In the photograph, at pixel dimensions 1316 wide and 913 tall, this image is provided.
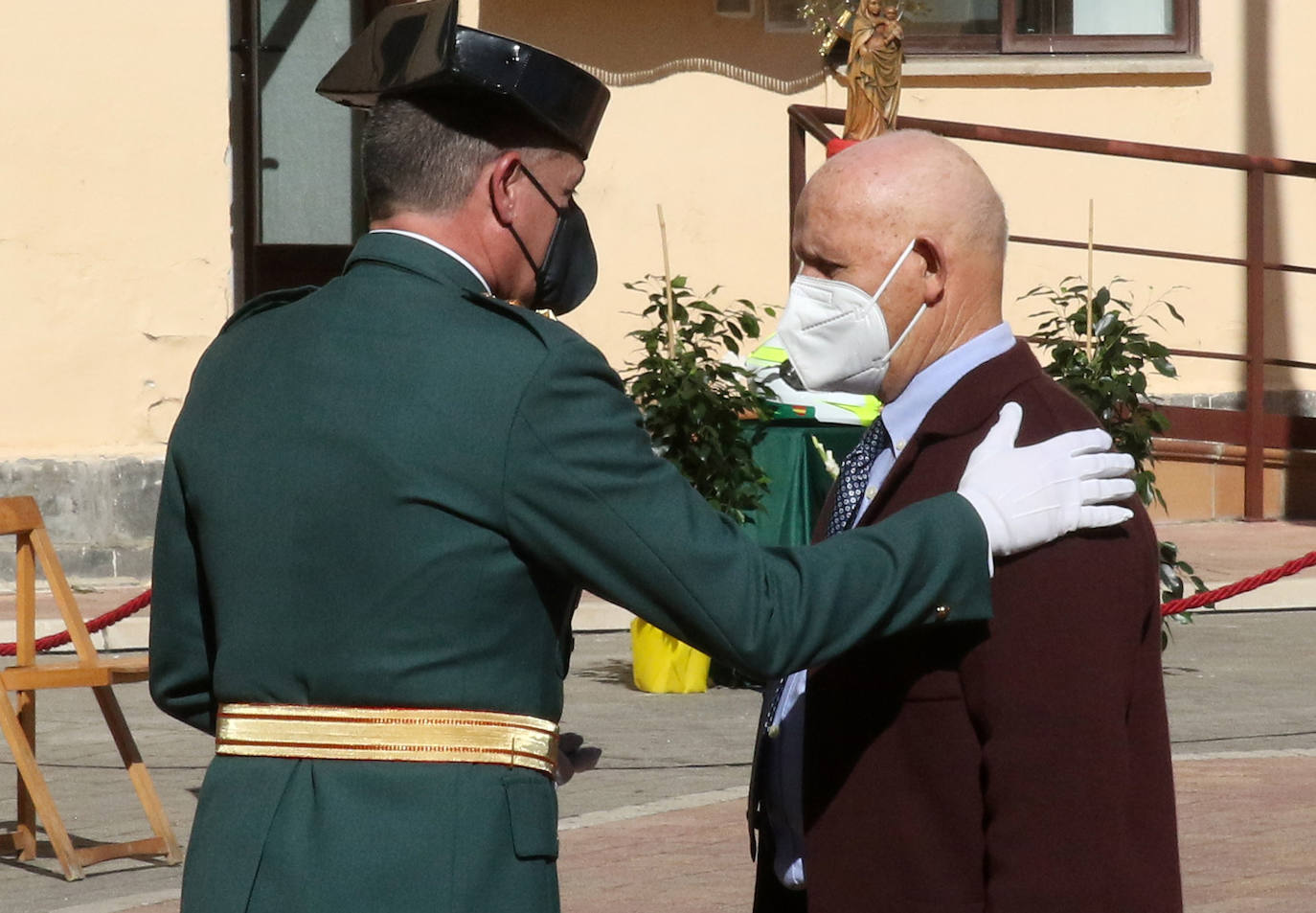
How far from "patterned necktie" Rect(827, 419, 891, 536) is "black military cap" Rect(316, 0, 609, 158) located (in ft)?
1.97

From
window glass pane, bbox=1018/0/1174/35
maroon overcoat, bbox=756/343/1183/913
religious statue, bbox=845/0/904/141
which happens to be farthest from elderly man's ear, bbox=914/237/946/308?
window glass pane, bbox=1018/0/1174/35

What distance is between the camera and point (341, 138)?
12.9 metres

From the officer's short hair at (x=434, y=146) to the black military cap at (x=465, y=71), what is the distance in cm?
2

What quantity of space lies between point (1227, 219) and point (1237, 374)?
0.92 m

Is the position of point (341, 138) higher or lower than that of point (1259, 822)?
higher

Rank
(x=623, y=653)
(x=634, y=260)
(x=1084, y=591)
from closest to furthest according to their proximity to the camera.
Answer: (x=1084, y=591) < (x=623, y=653) < (x=634, y=260)

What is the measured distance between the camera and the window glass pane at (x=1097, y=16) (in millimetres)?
12992

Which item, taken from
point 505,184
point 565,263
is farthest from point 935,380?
point 505,184

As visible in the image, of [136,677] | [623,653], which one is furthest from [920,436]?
[623,653]

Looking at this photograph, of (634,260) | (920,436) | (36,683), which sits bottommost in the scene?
(36,683)

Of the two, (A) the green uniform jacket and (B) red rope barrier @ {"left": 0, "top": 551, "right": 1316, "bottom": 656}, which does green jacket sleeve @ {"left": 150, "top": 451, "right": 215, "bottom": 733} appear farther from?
(B) red rope barrier @ {"left": 0, "top": 551, "right": 1316, "bottom": 656}

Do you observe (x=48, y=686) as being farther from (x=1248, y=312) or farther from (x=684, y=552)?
(x=1248, y=312)

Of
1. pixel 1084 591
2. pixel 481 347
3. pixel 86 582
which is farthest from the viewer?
pixel 86 582

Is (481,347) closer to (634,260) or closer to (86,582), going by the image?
(86,582)
